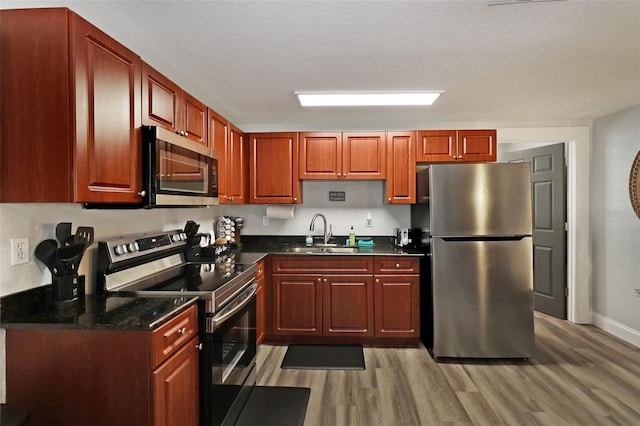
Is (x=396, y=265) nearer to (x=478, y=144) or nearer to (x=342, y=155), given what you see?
(x=342, y=155)

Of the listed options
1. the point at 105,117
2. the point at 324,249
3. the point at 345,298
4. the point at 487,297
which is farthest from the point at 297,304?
the point at 105,117

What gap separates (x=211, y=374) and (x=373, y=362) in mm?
1687

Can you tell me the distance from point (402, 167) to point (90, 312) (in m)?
3.00

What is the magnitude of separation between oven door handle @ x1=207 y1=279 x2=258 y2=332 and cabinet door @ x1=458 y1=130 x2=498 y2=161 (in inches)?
100

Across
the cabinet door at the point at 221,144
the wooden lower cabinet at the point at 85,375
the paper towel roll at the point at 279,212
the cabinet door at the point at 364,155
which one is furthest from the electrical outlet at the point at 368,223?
the wooden lower cabinet at the point at 85,375

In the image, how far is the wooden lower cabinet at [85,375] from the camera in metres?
1.42

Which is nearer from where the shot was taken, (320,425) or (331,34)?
(331,34)

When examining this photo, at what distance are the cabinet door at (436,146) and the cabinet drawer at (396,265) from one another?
1087 mm

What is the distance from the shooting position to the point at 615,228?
3.66m

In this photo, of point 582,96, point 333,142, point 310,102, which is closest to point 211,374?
point 310,102

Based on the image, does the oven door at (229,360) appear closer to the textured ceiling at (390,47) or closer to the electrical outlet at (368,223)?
the textured ceiling at (390,47)

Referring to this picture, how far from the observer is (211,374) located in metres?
1.84

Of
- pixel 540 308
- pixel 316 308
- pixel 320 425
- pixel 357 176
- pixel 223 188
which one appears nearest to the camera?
pixel 320 425

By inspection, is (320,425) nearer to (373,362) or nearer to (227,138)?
→ (373,362)
